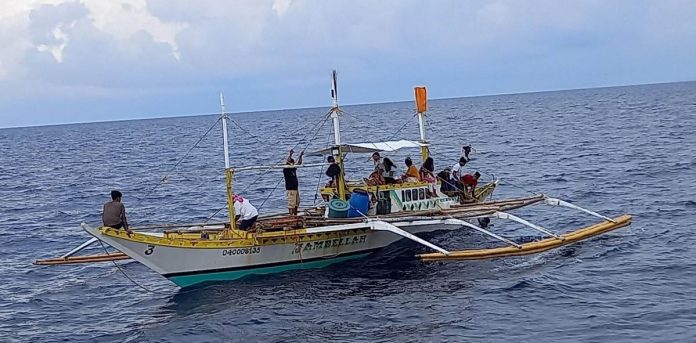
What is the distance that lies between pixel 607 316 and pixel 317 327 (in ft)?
22.4

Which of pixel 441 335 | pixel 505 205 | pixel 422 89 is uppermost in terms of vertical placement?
pixel 422 89

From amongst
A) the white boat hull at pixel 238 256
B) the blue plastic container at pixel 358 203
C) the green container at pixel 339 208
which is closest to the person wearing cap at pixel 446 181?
the white boat hull at pixel 238 256

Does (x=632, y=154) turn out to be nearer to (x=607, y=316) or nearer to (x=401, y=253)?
(x=401, y=253)

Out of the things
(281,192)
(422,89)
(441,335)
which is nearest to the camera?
(441,335)

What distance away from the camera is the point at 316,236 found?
2494 centimetres

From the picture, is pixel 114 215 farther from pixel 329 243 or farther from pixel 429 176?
pixel 429 176

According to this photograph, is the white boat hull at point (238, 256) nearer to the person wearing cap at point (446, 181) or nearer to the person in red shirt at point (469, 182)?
the person wearing cap at point (446, 181)

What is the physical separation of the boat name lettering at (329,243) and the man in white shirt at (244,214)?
1.55m

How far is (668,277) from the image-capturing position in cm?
2244

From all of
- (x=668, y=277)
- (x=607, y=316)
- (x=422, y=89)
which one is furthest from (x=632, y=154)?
(x=607, y=316)

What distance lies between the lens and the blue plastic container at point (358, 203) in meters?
25.6

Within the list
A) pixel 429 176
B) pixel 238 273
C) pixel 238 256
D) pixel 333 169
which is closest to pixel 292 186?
pixel 333 169

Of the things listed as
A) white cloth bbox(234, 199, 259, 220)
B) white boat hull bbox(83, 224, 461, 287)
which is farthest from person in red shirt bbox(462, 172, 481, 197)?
white cloth bbox(234, 199, 259, 220)

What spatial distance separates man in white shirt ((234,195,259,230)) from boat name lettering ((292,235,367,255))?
5.08ft
